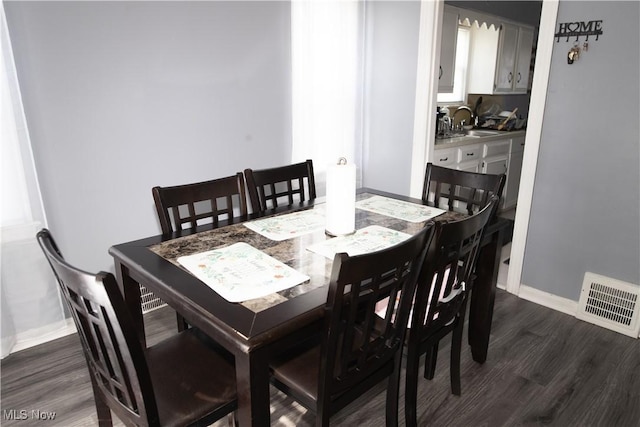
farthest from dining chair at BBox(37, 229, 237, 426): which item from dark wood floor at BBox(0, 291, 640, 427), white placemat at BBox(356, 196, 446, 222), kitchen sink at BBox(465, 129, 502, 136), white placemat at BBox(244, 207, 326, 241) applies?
kitchen sink at BBox(465, 129, 502, 136)

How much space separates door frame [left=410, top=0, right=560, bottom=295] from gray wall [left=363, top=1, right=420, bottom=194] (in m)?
0.08

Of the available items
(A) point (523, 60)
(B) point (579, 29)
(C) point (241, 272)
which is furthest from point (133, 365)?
(A) point (523, 60)

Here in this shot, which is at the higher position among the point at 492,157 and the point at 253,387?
the point at 492,157

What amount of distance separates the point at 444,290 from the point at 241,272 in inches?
29.8

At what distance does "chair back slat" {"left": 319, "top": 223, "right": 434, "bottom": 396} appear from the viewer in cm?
107

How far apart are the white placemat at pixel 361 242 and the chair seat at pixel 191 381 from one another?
51 cm

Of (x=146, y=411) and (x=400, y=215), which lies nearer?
(x=146, y=411)

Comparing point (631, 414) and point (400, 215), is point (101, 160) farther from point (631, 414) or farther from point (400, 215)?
point (631, 414)

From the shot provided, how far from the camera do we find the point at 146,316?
2535mm

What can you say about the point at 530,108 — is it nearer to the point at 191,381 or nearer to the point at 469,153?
the point at 469,153

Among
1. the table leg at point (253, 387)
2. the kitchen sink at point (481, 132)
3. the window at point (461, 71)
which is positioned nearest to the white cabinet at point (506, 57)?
the window at point (461, 71)

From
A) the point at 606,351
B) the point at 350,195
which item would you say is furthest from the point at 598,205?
the point at 350,195

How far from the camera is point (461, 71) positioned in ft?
15.0

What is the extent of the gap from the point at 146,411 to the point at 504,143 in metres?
4.03
